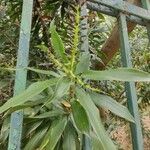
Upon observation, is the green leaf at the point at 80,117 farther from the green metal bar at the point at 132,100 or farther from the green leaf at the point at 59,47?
the green metal bar at the point at 132,100

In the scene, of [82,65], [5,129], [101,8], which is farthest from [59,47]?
[101,8]

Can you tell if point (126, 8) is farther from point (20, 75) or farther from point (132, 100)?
point (20, 75)

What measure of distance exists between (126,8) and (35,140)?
1.96 ft

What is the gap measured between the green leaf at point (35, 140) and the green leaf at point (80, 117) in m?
0.14

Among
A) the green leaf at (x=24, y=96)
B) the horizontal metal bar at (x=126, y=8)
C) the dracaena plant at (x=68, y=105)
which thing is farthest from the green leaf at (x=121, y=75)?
the horizontal metal bar at (x=126, y=8)

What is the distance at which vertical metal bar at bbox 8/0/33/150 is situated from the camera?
0.85 m

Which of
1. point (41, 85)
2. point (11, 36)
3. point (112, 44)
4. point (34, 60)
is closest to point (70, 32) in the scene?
point (41, 85)

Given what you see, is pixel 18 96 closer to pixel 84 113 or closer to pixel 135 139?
pixel 84 113

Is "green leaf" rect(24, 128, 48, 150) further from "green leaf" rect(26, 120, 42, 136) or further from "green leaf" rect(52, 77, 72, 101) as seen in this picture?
"green leaf" rect(52, 77, 72, 101)

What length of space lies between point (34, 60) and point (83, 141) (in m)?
0.53

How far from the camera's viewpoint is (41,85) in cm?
84

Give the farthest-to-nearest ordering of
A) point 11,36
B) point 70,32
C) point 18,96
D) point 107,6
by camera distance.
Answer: point 11,36 < point 107,6 < point 70,32 < point 18,96

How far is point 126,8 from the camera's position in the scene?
1.25m

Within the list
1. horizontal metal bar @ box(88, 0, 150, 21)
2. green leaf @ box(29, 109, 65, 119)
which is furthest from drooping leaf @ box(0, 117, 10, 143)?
horizontal metal bar @ box(88, 0, 150, 21)
